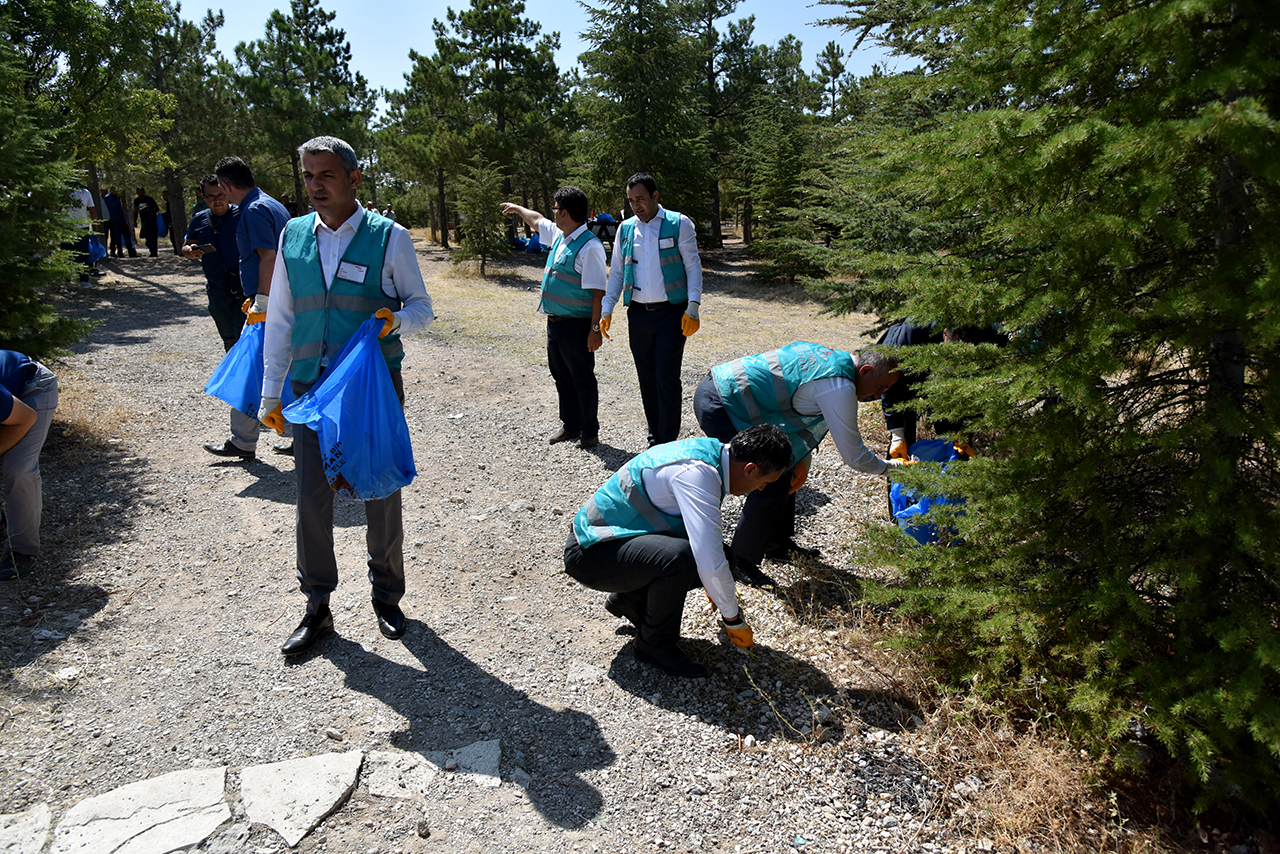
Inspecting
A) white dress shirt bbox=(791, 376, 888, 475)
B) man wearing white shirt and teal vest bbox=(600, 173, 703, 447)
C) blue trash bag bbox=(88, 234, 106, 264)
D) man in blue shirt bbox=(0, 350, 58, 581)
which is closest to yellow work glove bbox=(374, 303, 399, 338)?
man in blue shirt bbox=(0, 350, 58, 581)

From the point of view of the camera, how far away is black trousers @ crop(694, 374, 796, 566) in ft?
12.3

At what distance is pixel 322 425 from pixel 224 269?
363 centimetres

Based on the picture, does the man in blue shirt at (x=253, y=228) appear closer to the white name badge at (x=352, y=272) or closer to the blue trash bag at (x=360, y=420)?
the white name badge at (x=352, y=272)

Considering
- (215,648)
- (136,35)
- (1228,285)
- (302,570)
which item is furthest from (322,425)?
(136,35)

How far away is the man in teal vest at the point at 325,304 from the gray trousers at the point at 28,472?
141 centimetres

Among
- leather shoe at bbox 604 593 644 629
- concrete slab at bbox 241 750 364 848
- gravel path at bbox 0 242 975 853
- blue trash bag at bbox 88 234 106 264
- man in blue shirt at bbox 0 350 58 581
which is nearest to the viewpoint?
concrete slab at bbox 241 750 364 848

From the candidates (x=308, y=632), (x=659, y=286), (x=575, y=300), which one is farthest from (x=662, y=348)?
(x=308, y=632)

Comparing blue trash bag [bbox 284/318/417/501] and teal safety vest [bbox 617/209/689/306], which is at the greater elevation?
teal safety vest [bbox 617/209/689/306]

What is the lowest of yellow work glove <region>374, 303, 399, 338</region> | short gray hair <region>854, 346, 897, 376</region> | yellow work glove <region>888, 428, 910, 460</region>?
yellow work glove <region>888, 428, 910, 460</region>

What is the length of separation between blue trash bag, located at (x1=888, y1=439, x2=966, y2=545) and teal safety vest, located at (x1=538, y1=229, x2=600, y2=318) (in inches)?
98.5

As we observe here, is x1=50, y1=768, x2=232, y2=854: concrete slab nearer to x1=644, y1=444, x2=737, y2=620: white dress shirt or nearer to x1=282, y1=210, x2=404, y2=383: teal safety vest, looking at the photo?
x1=282, y1=210, x2=404, y2=383: teal safety vest

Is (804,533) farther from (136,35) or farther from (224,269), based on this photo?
(136,35)

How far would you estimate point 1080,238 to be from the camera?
2330 mm

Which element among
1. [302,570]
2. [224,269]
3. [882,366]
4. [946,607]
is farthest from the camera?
[224,269]
